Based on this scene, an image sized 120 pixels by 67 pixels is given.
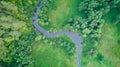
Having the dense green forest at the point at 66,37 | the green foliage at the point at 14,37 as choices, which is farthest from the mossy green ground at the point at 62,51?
the green foliage at the point at 14,37

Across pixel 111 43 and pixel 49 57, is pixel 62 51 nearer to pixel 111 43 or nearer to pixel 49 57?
pixel 49 57

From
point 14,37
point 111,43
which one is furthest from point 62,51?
point 14,37

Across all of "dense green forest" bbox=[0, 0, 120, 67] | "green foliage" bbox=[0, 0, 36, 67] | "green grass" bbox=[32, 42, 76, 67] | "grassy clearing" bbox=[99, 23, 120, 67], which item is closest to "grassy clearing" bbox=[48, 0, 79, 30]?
"dense green forest" bbox=[0, 0, 120, 67]

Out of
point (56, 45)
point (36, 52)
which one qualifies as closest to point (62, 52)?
point (56, 45)

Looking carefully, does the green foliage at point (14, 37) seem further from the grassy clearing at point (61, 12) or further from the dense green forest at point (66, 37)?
the grassy clearing at point (61, 12)

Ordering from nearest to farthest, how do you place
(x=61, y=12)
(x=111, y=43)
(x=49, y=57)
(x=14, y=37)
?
(x=14, y=37) < (x=49, y=57) < (x=111, y=43) < (x=61, y=12)

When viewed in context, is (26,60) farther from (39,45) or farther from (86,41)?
(86,41)
